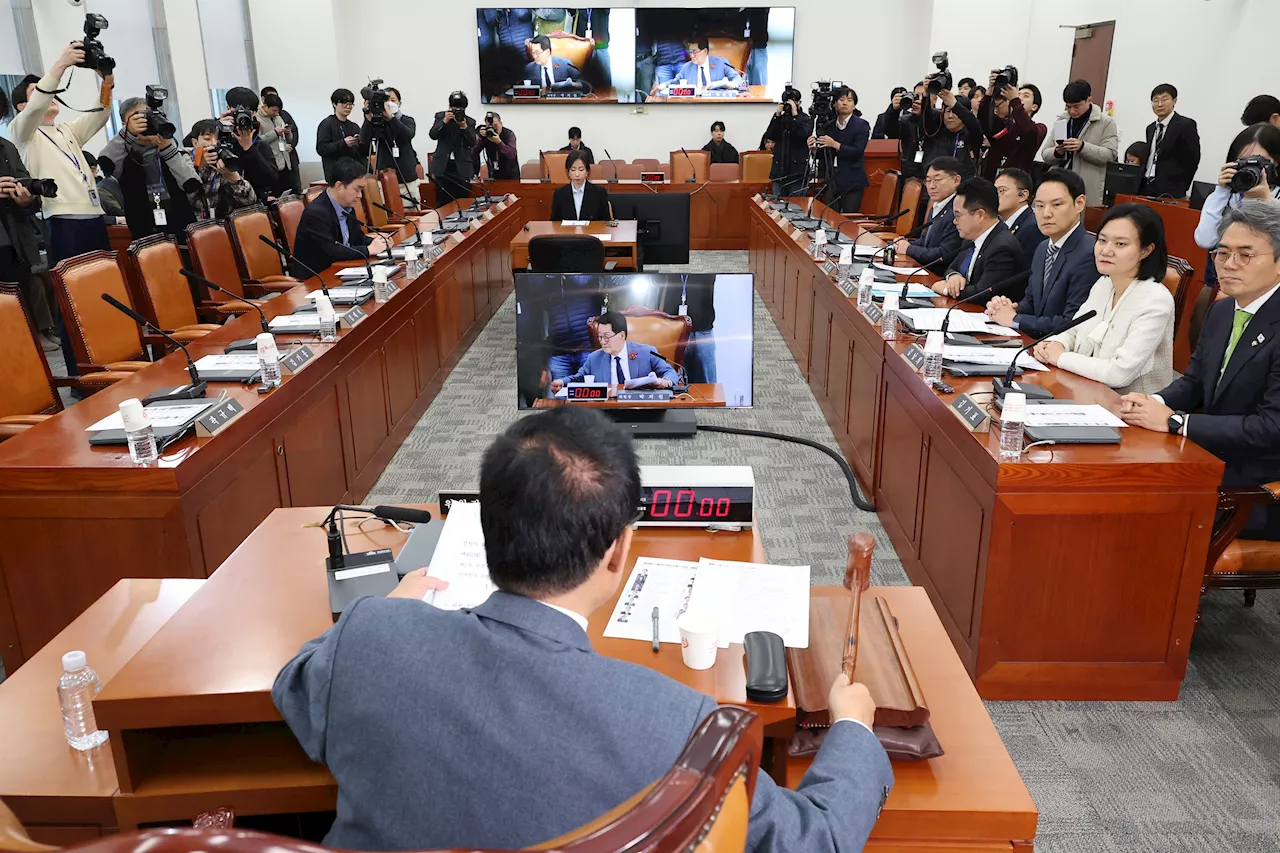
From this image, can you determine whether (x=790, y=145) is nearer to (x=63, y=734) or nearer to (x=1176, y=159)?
(x=1176, y=159)

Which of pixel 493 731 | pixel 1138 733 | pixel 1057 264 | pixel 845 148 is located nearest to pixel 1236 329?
pixel 1057 264

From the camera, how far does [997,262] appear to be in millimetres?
3736

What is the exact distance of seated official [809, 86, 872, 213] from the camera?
740 cm

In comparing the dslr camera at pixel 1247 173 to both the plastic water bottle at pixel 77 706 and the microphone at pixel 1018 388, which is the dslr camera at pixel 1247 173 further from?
the plastic water bottle at pixel 77 706

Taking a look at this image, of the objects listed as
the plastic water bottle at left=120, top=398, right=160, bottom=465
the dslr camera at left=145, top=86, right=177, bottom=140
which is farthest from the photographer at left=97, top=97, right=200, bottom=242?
the plastic water bottle at left=120, top=398, right=160, bottom=465

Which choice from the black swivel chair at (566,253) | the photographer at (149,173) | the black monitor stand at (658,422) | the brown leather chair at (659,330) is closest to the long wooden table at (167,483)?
the brown leather chair at (659,330)

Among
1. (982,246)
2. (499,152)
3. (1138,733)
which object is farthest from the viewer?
(499,152)

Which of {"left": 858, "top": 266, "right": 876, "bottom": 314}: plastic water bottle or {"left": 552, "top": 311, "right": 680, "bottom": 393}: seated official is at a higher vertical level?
{"left": 858, "top": 266, "right": 876, "bottom": 314}: plastic water bottle

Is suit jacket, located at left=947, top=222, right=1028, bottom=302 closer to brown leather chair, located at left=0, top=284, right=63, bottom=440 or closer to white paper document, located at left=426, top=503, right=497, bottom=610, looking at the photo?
white paper document, located at left=426, top=503, right=497, bottom=610

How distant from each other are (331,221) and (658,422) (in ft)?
6.66

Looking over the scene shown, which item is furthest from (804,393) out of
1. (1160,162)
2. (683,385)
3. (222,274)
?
(1160,162)

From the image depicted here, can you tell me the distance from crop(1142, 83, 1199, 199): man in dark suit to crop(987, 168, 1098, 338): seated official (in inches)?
139

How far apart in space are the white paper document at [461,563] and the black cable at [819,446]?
6.85 ft

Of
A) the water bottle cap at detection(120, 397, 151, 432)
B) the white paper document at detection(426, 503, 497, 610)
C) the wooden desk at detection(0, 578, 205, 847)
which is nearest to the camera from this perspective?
the wooden desk at detection(0, 578, 205, 847)
